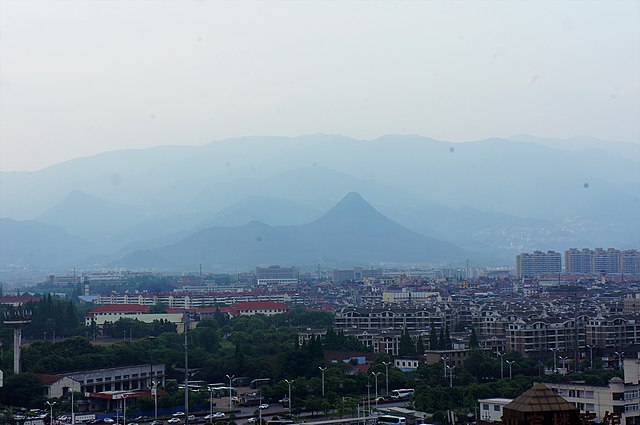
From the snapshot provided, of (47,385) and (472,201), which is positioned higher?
(472,201)

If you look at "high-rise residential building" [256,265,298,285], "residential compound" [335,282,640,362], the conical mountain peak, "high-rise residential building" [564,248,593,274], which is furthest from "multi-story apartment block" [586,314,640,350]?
the conical mountain peak

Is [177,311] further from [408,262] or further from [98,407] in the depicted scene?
[408,262]

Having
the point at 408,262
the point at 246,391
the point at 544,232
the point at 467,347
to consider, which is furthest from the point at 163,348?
the point at 544,232

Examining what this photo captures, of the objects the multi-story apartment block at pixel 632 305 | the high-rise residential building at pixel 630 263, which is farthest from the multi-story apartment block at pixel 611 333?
the high-rise residential building at pixel 630 263

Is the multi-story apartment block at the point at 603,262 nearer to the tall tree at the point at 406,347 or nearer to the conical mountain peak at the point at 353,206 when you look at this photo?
the tall tree at the point at 406,347

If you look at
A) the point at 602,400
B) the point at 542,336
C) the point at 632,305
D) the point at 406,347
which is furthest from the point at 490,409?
the point at 632,305

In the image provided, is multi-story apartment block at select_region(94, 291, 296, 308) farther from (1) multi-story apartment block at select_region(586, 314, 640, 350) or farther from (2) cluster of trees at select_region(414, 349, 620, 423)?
(2) cluster of trees at select_region(414, 349, 620, 423)

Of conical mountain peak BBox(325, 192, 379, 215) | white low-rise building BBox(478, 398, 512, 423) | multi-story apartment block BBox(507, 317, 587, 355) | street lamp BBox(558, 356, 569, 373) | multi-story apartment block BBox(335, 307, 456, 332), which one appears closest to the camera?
white low-rise building BBox(478, 398, 512, 423)
